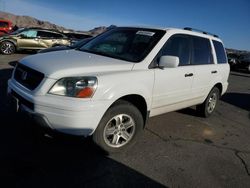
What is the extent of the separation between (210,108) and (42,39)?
12.5 meters

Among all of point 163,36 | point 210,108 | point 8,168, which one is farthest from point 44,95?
point 210,108

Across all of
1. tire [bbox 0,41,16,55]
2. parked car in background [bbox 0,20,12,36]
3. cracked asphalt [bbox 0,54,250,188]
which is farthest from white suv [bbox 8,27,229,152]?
parked car in background [bbox 0,20,12,36]

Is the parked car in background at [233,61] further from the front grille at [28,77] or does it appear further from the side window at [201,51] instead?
the front grille at [28,77]

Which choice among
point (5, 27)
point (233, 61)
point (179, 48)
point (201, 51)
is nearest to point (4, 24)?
point (5, 27)

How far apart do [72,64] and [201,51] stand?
9.47ft

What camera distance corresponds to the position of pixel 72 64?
12.8ft

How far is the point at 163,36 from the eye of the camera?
4.75 meters

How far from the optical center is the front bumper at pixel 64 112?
136 inches

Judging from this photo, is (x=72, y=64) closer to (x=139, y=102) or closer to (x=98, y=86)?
(x=98, y=86)

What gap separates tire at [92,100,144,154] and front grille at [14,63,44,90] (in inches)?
37.4

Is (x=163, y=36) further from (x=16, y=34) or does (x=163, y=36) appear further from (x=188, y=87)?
(x=16, y=34)

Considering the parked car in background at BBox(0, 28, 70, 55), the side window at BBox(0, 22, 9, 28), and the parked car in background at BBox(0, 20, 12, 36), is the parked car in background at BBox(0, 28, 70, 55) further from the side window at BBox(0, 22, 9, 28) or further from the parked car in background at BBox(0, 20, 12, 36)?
the side window at BBox(0, 22, 9, 28)

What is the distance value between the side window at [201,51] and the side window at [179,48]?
0.24 meters

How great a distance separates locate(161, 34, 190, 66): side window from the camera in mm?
4797
